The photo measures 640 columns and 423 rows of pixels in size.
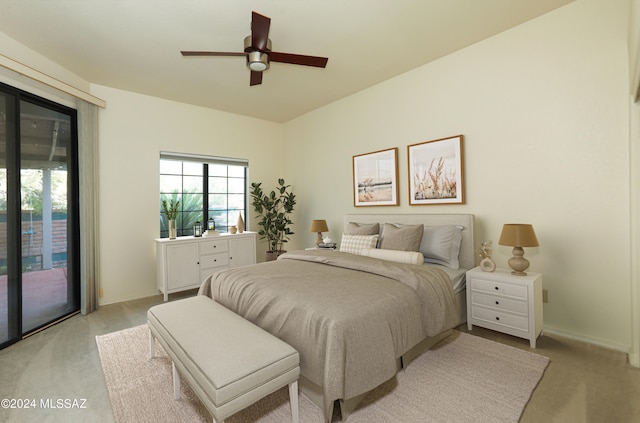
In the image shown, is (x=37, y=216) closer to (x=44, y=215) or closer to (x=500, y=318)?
(x=44, y=215)

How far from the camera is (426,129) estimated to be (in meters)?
3.50

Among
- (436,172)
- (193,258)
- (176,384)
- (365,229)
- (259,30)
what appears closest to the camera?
(176,384)

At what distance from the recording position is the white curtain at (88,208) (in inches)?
136

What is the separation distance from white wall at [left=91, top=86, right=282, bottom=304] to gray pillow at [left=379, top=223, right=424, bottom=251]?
129 inches

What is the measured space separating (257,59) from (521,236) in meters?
2.69

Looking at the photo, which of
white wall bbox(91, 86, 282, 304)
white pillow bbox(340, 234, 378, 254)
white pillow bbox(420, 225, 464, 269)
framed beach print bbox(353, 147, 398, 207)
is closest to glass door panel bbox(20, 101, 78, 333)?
white wall bbox(91, 86, 282, 304)

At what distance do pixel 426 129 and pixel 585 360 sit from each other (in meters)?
2.60

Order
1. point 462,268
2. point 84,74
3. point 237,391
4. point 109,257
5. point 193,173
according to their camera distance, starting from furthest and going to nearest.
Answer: point 193,173, point 109,257, point 84,74, point 462,268, point 237,391

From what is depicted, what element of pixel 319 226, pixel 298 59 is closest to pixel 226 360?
pixel 298 59

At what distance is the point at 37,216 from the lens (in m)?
3.02

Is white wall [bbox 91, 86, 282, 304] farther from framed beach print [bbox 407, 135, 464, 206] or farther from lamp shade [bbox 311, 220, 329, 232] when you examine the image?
framed beach print [bbox 407, 135, 464, 206]

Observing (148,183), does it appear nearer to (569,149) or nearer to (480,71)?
(480,71)

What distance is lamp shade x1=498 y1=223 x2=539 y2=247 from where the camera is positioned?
7.97 ft

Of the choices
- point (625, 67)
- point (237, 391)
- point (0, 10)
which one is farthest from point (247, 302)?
point (625, 67)
